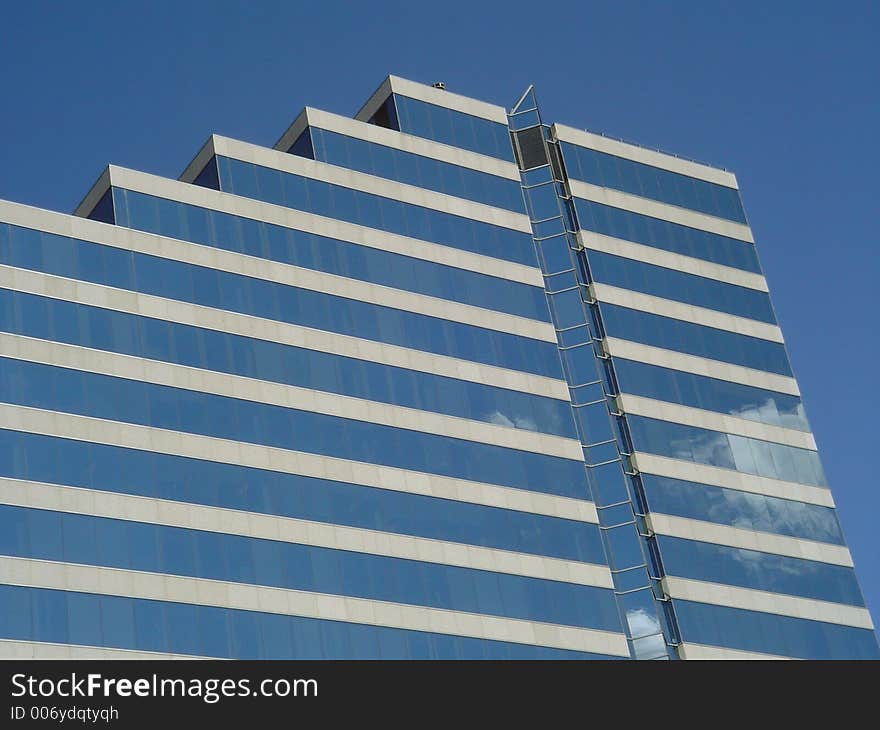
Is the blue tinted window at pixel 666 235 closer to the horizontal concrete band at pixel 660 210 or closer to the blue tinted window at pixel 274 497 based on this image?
the horizontal concrete band at pixel 660 210

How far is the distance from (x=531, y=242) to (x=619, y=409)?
10.8m

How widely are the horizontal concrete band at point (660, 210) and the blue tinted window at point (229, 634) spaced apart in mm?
29152

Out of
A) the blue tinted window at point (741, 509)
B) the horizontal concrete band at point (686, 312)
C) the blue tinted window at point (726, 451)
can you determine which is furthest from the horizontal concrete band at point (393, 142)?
the blue tinted window at point (741, 509)

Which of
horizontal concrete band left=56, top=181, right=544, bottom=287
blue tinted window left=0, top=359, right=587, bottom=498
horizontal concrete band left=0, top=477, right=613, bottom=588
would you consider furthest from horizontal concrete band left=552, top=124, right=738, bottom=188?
horizontal concrete band left=0, top=477, right=613, bottom=588

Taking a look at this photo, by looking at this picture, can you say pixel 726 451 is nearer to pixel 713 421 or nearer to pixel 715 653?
pixel 713 421

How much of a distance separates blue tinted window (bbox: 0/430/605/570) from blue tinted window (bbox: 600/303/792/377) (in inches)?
519

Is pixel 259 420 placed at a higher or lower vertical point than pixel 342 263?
lower

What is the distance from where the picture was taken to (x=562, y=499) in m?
81.4

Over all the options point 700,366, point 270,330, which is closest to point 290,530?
point 270,330

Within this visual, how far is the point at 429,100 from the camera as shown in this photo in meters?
90.9

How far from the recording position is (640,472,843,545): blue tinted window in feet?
278

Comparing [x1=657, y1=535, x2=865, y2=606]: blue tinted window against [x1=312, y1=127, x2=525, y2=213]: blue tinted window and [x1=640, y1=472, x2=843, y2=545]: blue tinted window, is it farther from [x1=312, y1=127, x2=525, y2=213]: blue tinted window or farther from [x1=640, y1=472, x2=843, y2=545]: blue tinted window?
[x1=312, y1=127, x2=525, y2=213]: blue tinted window
